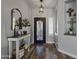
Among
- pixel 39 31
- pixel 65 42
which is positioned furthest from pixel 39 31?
pixel 65 42

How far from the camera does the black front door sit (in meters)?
11.3

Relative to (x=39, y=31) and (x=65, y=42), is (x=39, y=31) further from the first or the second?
(x=65, y=42)

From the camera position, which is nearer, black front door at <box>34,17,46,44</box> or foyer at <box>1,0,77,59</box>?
foyer at <box>1,0,77,59</box>

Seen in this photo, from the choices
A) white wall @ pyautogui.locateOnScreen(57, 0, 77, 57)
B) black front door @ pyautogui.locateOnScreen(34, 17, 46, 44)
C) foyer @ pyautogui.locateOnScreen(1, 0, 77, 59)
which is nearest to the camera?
foyer @ pyautogui.locateOnScreen(1, 0, 77, 59)

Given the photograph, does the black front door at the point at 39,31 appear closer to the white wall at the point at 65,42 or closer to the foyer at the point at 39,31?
the foyer at the point at 39,31

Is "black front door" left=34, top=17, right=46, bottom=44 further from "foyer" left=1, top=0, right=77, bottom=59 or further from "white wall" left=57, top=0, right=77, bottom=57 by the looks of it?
"white wall" left=57, top=0, right=77, bottom=57

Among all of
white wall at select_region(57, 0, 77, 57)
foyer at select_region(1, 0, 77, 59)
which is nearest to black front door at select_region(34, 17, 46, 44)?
foyer at select_region(1, 0, 77, 59)

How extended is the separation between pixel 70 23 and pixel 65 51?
62.1 inches

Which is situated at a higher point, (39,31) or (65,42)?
(39,31)

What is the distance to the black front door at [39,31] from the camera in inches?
445

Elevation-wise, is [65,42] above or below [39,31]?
below

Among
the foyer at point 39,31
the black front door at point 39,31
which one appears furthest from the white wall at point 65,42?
the black front door at point 39,31

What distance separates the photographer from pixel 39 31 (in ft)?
37.1

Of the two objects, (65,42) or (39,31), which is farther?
(39,31)
